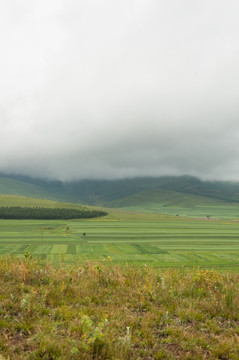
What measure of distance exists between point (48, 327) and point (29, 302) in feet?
5.45

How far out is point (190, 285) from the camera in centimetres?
962

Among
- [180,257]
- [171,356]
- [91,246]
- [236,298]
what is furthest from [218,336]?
[91,246]

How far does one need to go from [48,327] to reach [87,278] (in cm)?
418

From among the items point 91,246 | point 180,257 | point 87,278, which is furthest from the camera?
point 91,246

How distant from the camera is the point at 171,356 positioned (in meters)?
5.34

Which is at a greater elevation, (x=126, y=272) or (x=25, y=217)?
(x=126, y=272)

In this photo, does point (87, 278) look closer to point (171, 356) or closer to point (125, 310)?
point (125, 310)

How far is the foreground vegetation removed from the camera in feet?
17.6

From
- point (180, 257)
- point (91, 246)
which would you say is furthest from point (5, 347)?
point (91, 246)

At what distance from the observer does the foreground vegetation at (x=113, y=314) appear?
17.6 ft

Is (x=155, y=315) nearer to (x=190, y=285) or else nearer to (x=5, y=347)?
(x=190, y=285)

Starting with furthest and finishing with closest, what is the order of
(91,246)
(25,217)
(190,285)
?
(25,217)
(91,246)
(190,285)

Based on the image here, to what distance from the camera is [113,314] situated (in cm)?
700

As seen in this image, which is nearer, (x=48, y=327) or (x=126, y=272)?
(x=48, y=327)
